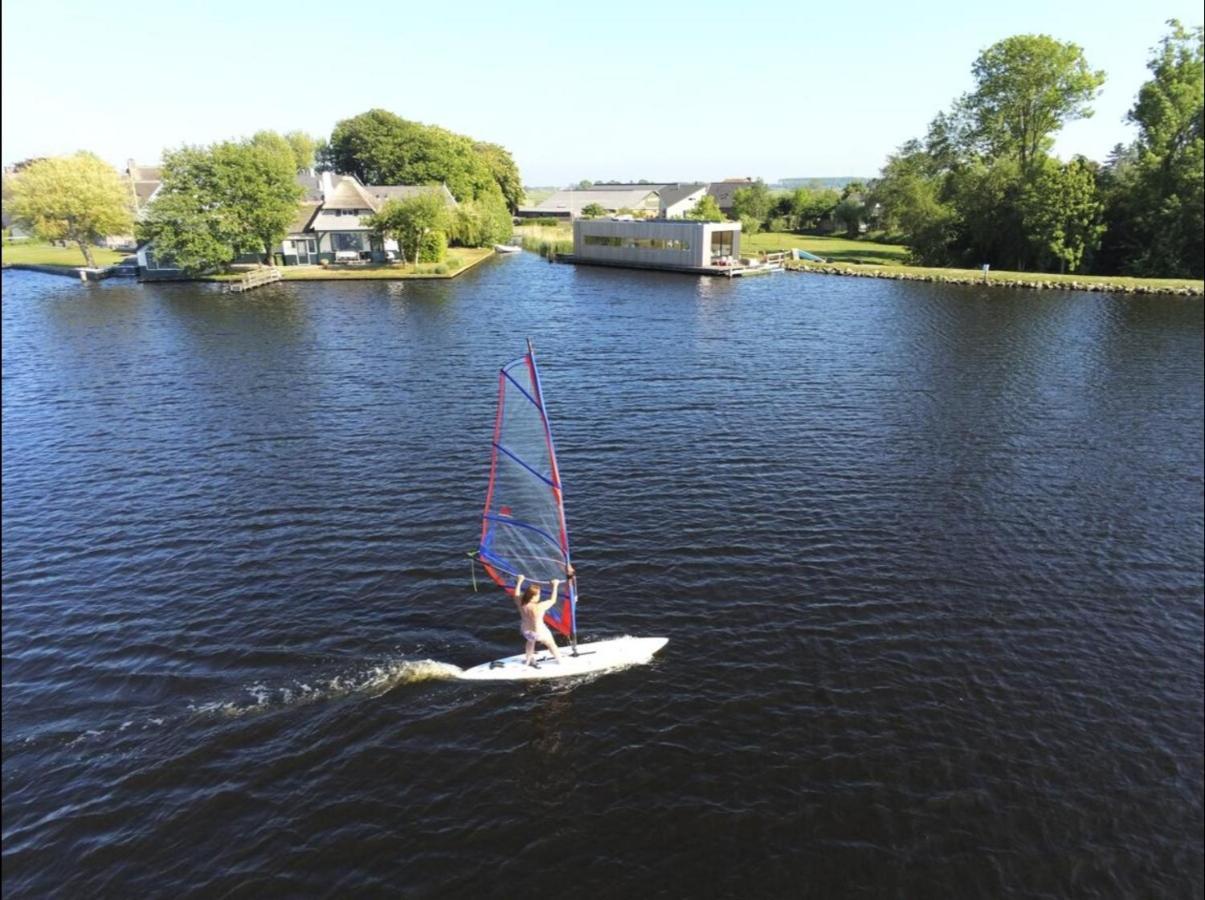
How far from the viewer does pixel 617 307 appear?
8181 centimetres

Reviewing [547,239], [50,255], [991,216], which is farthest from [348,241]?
[991,216]

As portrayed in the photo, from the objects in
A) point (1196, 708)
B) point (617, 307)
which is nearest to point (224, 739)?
point (1196, 708)

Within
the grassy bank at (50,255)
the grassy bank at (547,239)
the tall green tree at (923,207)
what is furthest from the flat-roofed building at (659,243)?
the grassy bank at (50,255)

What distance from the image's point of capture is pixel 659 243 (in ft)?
365

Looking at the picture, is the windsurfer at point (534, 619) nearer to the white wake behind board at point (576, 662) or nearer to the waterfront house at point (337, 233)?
the white wake behind board at point (576, 662)

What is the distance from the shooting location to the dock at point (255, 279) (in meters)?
91.0

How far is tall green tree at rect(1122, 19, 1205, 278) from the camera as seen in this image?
93500mm

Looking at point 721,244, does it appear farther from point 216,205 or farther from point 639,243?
point 216,205

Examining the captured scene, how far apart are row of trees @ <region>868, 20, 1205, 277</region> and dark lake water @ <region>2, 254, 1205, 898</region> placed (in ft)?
200

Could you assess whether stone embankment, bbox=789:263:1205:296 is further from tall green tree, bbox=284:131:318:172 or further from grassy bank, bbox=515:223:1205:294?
tall green tree, bbox=284:131:318:172

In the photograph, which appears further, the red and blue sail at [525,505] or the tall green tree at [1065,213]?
the tall green tree at [1065,213]

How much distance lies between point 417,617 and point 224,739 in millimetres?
6708

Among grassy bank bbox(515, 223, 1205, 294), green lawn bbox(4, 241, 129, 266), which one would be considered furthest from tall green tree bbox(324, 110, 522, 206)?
green lawn bbox(4, 241, 129, 266)

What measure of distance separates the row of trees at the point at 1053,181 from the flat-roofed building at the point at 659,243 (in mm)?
31076
